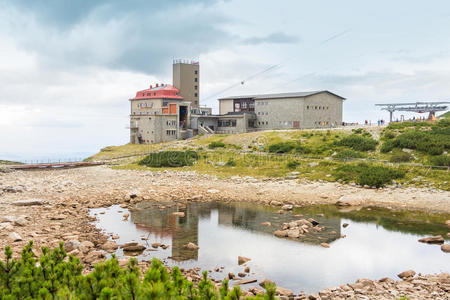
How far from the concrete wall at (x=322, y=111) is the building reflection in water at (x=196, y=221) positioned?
38900 mm

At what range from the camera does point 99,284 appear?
7.43 metres

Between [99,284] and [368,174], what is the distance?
30.3 meters

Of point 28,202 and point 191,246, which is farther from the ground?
point 28,202

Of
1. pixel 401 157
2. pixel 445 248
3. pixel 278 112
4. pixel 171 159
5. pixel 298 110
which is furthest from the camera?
pixel 278 112

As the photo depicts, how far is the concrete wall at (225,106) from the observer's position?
255ft

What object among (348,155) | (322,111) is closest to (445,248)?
(348,155)

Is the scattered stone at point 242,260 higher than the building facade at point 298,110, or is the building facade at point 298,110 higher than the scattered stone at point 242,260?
the building facade at point 298,110

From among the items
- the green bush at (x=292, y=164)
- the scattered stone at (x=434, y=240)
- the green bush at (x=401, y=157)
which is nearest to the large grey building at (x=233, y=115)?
the green bush at (x=292, y=164)

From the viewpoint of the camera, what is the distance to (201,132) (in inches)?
2709

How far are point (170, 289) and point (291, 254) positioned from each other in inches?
462

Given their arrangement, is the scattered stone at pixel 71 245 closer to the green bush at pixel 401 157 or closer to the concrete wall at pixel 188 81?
the green bush at pixel 401 157

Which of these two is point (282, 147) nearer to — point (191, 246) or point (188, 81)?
point (191, 246)

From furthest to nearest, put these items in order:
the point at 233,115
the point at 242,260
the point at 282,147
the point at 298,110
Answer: the point at 233,115 < the point at 298,110 < the point at 282,147 < the point at 242,260

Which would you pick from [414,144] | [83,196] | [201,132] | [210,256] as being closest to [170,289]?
[210,256]
